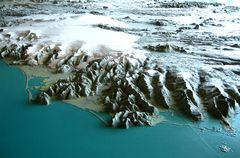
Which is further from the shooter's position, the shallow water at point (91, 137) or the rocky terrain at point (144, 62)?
the rocky terrain at point (144, 62)

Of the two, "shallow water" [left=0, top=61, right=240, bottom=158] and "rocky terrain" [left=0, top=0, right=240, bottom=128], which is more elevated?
"rocky terrain" [left=0, top=0, right=240, bottom=128]

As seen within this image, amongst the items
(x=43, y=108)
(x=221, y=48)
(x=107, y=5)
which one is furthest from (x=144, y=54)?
(x=107, y=5)

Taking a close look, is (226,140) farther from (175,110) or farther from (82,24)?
(82,24)

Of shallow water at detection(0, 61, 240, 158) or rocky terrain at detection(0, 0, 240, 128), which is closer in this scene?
shallow water at detection(0, 61, 240, 158)

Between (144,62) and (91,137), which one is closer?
(91,137)
